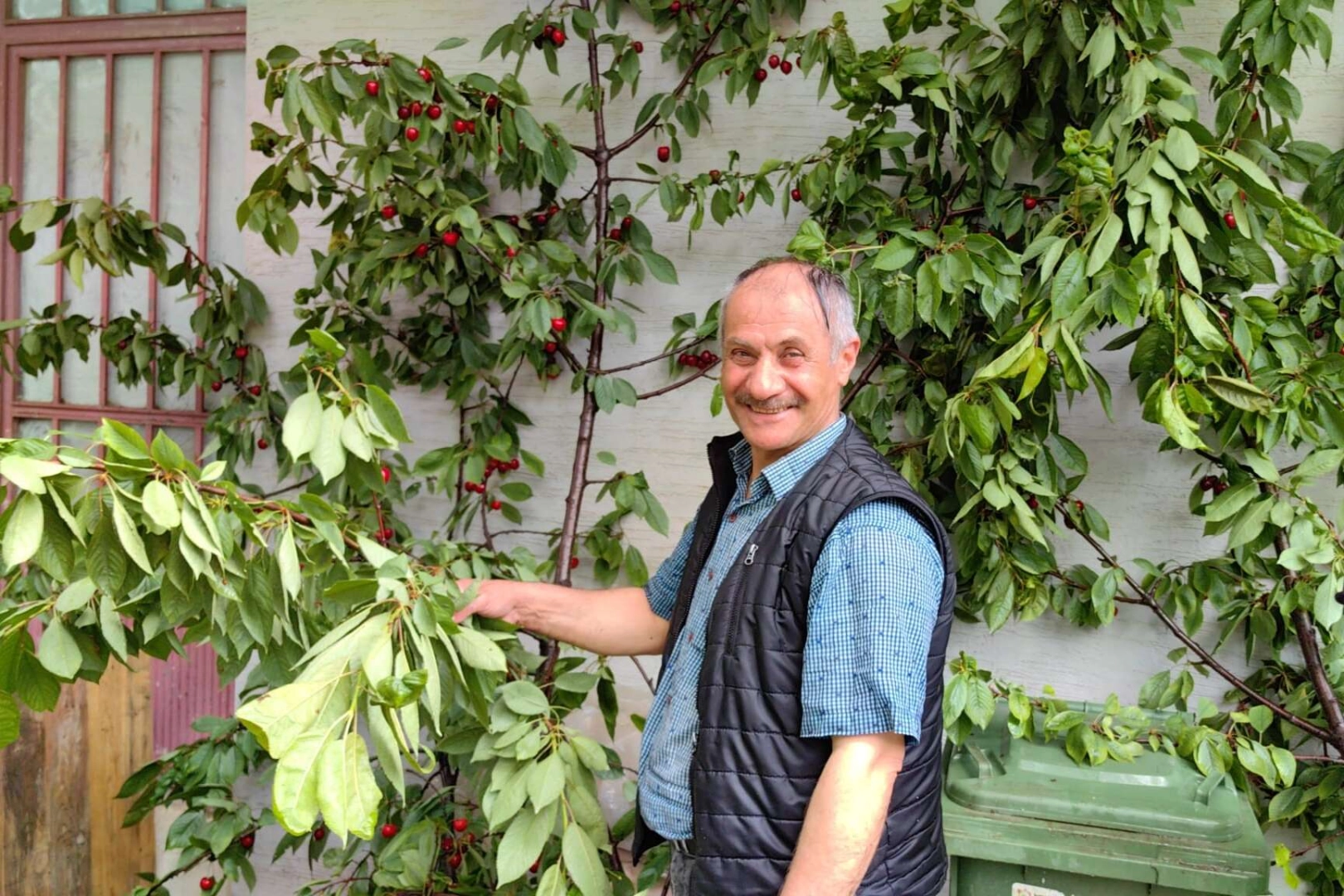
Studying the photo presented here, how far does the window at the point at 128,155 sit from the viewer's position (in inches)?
108

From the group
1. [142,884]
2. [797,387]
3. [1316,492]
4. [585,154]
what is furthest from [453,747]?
[142,884]

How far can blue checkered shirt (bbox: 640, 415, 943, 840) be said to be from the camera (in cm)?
122

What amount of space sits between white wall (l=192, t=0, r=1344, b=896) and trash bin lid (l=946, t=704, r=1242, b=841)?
1.56 feet

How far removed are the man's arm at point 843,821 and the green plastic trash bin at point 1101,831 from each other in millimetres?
446

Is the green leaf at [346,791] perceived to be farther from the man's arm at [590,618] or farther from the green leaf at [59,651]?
the man's arm at [590,618]

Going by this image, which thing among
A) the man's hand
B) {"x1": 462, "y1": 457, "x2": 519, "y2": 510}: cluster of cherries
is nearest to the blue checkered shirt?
the man's hand

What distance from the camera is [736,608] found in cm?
135

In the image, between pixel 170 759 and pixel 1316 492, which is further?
pixel 170 759

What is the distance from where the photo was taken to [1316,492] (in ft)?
6.46

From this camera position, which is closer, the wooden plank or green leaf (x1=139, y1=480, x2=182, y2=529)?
green leaf (x1=139, y1=480, x2=182, y2=529)

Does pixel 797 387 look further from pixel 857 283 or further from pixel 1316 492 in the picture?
pixel 1316 492

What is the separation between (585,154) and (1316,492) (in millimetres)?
1509

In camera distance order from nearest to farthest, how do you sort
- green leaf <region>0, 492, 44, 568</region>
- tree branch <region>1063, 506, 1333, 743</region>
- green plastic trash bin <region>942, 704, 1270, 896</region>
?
1. green leaf <region>0, 492, 44, 568</region>
2. green plastic trash bin <region>942, 704, 1270, 896</region>
3. tree branch <region>1063, 506, 1333, 743</region>

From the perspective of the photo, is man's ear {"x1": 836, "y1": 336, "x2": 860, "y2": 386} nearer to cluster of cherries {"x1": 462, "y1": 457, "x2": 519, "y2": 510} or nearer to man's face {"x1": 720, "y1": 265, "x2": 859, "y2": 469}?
man's face {"x1": 720, "y1": 265, "x2": 859, "y2": 469}
